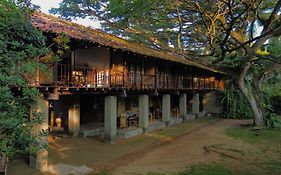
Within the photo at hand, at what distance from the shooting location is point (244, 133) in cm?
2045

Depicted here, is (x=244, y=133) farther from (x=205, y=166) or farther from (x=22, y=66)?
(x=22, y=66)

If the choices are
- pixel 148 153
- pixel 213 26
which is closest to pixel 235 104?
pixel 213 26

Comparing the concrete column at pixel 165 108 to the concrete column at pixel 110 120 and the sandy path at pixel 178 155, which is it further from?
the concrete column at pixel 110 120

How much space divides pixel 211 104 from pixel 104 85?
20083mm

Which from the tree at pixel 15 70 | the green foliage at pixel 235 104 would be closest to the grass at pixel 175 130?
the green foliage at pixel 235 104

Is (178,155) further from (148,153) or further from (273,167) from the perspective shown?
(273,167)

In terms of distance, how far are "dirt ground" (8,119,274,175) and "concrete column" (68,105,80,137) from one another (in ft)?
2.91

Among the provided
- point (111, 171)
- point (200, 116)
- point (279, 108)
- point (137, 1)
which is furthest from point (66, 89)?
point (279, 108)

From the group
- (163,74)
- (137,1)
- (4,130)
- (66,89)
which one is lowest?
(4,130)

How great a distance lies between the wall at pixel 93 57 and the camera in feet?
51.8

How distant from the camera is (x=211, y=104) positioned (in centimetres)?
3306

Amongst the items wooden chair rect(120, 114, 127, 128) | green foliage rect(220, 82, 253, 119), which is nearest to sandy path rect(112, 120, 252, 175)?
wooden chair rect(120, 114, 127, 128)

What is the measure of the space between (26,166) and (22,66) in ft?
26.8

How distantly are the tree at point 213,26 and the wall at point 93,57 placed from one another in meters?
2.34
